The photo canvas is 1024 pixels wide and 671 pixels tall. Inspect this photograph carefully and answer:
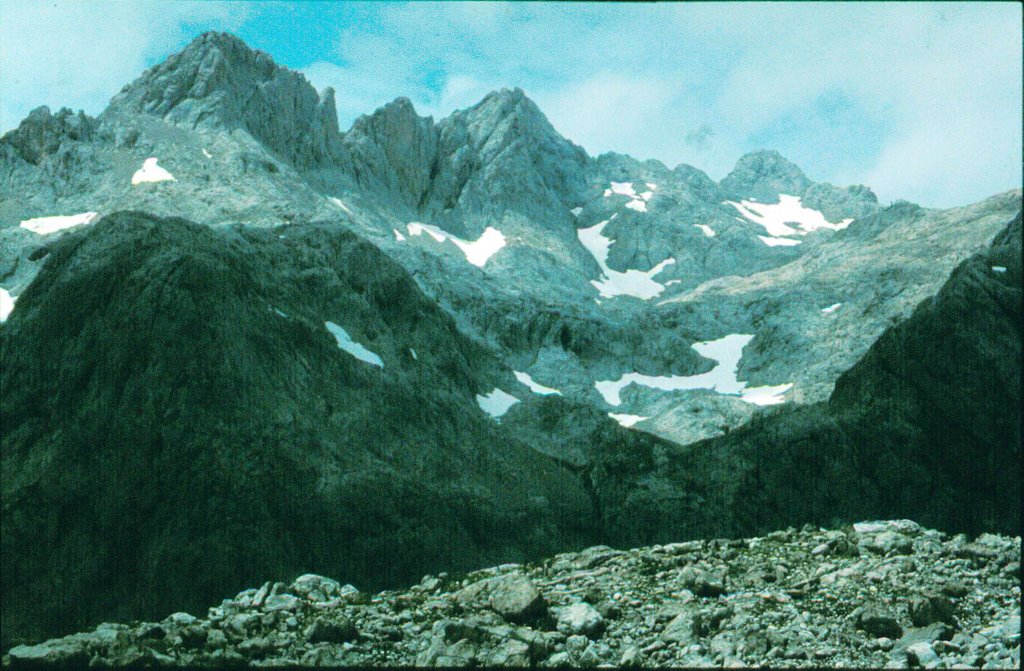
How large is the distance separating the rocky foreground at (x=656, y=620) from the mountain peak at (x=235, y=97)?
422 ft

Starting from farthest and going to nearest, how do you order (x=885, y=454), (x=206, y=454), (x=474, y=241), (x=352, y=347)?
(x=474, y=241) < (x=352, y=347) < (x=885, y=454) < (x=206, y=454)

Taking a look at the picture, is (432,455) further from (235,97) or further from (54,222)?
(235,97)

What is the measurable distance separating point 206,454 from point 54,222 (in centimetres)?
8085

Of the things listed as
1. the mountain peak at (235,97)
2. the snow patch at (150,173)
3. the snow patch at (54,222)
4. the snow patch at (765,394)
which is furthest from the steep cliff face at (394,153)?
the snow patch at (765,394)

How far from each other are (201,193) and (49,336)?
2787 inches

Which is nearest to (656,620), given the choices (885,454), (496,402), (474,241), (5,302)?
(885,454)

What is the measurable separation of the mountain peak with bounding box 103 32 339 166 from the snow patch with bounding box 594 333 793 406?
66.7m

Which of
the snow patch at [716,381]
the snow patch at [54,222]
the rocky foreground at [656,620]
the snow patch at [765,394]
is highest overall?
the snow patch at [54,222]

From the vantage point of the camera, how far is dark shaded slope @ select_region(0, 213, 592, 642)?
3719cm

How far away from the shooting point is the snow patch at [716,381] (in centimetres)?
10838

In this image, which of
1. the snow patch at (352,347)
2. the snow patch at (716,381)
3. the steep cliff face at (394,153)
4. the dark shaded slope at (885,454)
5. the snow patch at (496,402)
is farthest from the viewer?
Answer: the steep cliff face at (394,153)

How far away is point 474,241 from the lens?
584ft

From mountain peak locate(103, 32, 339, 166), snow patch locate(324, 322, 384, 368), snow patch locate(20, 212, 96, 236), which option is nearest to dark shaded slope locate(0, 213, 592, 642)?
snow patch locate(324, 322, 384, 368)

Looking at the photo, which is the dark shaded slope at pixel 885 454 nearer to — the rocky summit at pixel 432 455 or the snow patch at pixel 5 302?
the rocky summit at pixel 432 455
